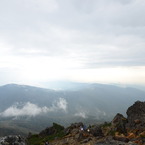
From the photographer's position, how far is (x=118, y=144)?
31359 mm

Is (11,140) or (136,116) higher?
(11,140)

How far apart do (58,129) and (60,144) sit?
49.6 meters

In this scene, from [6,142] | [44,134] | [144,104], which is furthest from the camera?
[44,134]

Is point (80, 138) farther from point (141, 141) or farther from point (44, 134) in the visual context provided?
point (44, 134)

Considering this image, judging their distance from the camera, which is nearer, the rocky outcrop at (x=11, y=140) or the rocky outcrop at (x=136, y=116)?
the rocky outcrop at (x=11, y=140)

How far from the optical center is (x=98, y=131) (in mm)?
52875

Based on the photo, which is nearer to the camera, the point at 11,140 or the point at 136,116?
the point at 11,140

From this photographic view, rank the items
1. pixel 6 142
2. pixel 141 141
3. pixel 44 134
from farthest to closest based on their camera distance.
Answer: pixel 44 134 < pixel 141 141 < pixel 6 142

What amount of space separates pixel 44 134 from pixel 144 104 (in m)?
56.6

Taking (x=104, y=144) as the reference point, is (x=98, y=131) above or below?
below

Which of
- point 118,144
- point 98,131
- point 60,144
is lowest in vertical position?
point 60,144

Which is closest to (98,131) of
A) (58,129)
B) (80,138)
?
(80,138)

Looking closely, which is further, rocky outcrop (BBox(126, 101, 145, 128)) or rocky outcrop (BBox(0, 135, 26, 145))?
rocky outcrop (BBox(126, 101, 145, 128))

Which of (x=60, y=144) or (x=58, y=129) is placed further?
(x=58, y=129)
